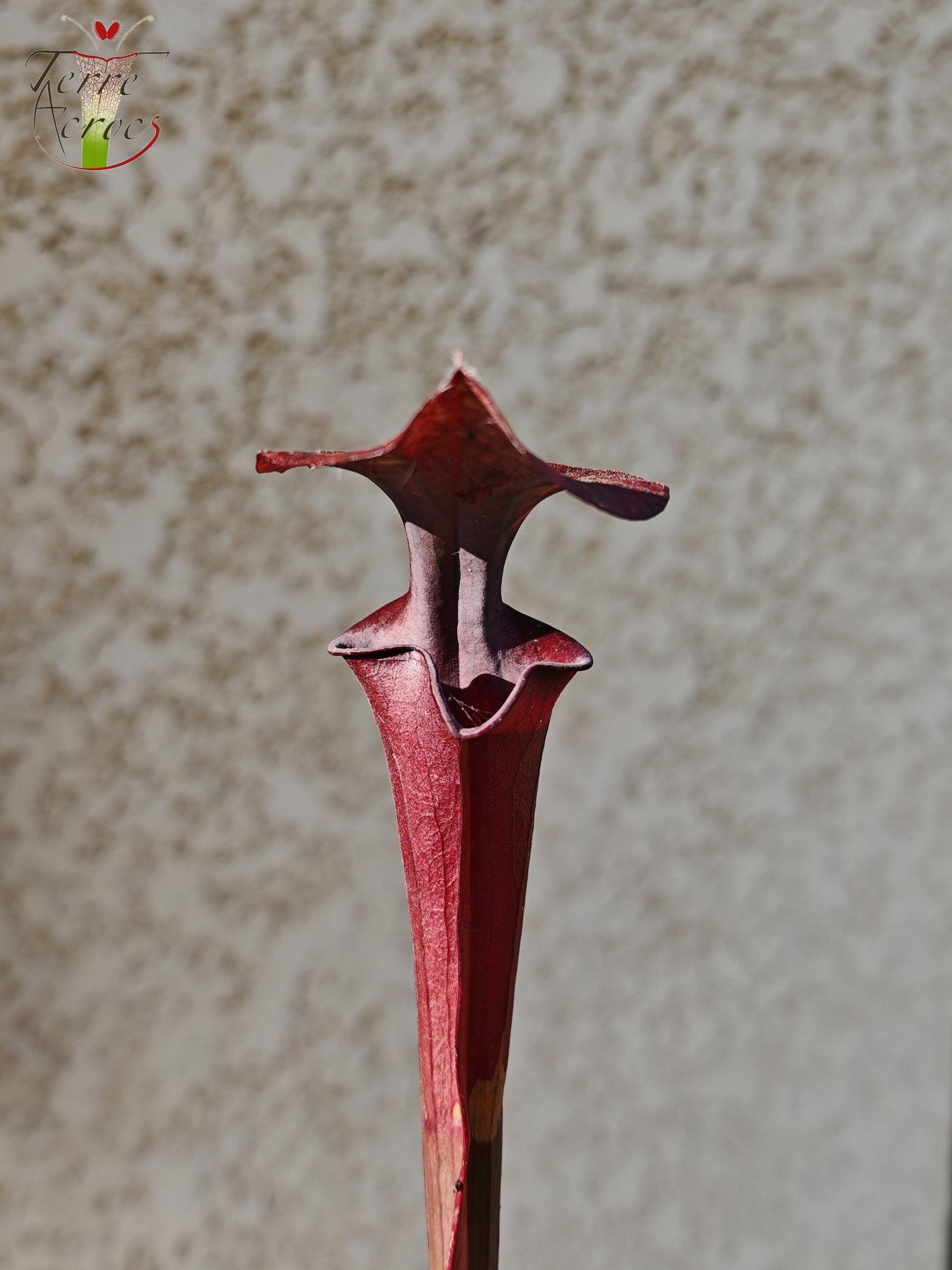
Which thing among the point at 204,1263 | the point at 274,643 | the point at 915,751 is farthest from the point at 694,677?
the point at 204,1263

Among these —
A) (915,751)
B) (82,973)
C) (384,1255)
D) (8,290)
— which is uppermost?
(8,290)

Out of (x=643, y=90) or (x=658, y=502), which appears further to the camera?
(x=643, y=90)

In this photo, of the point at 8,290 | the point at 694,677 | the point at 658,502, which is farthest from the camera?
the point at 694,677

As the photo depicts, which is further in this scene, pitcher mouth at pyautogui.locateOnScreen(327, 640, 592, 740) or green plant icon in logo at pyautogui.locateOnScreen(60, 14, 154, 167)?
green plant icon in logo at pyautogui.locateOnScreen(60, 14, 154, 167)

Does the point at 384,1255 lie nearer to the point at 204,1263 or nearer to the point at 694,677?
the point at 204,1263

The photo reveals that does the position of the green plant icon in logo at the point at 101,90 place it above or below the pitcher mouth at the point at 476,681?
above

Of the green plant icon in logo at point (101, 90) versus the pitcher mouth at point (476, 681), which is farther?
the green plant icon in logo at point (101, 90)

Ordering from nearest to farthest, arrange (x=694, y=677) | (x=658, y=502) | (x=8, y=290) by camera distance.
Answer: (x=658, y=502), (x=8, y=290), (x=694, y=677)

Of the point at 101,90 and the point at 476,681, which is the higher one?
the point at 101,90
